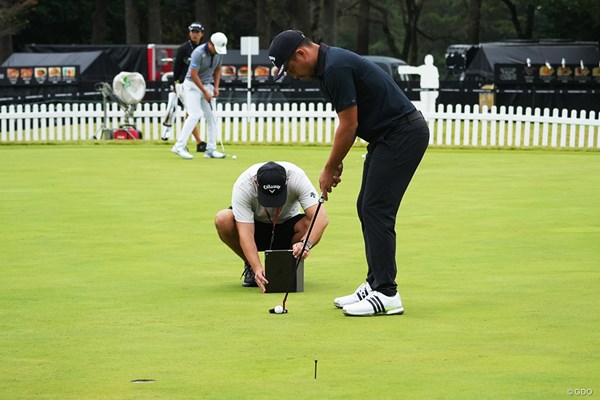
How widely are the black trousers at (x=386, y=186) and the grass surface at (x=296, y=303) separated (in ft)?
1.23

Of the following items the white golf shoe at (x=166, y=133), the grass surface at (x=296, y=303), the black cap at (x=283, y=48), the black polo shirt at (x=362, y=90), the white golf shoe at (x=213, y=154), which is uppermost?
the black cap at (x=283, y=48)

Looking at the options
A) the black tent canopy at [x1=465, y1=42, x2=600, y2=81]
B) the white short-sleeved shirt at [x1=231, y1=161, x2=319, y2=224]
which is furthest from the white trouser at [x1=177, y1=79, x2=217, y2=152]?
the black tent canopy at [x1=465, y1=42, x2=600, y2=81]

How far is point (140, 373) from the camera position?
668cm

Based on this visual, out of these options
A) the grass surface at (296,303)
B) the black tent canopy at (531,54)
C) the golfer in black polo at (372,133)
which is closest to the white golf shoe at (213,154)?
the grass surface at (296,303)

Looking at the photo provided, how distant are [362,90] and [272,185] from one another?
1.16 m

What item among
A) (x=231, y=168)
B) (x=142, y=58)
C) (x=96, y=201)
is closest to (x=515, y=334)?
(x=96, y=201)

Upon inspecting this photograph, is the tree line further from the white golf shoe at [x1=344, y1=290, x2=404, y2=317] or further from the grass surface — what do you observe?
the white golf shoe at [x1=344, y1=290, x2=404, y2=317]

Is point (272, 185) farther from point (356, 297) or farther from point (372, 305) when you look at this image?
point (372, 305)

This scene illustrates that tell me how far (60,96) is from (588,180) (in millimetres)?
16865

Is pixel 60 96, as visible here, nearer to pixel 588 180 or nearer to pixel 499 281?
pixel 588 180

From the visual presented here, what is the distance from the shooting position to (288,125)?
27.6 m

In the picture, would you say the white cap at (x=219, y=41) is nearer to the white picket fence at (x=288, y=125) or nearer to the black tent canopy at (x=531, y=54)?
the white picket fence at (x=288, y=125)

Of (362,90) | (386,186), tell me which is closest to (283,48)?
(362,90)

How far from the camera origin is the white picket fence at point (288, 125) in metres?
26.1
